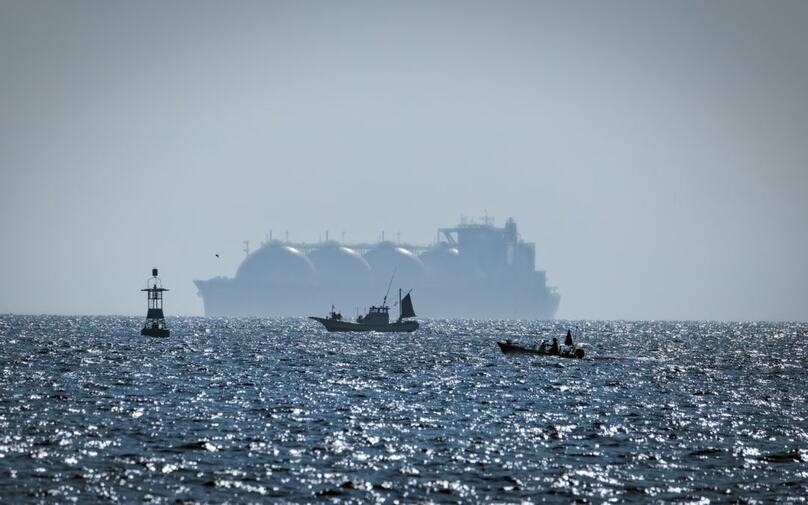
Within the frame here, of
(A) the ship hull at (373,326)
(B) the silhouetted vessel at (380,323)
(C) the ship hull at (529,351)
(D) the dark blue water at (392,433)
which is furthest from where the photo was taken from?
(A) the ship hull at (373,326)

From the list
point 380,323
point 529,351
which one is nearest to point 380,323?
point 380,323

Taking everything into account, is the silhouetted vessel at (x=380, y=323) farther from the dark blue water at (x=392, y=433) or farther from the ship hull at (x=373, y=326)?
the dark blue water at (x=392, y=433)

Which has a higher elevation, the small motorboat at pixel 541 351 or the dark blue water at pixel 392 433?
the small motorboat at pixel 541 351

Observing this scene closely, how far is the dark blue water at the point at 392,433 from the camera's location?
3416cm

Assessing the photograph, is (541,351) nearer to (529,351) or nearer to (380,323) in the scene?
(529,351)

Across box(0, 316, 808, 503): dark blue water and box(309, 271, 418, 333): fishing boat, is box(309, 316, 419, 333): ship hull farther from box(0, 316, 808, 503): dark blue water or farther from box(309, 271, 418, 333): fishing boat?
box(0, 316, 808, 503): dark blue water

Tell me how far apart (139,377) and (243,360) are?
22.0 meters

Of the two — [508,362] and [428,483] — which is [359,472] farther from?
[508,362]

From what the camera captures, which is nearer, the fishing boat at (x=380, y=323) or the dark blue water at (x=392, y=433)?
the dark blue water at (x=392, y=433)

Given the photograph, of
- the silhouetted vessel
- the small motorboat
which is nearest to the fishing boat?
the silhouetted vessel

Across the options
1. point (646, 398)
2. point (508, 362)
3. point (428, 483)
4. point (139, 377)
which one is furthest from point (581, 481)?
point (508, 362)

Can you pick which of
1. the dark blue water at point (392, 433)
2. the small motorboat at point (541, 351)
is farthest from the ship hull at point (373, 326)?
the dark blue water at point (392, 433)

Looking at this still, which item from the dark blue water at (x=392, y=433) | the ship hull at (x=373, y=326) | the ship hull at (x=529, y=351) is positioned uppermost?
the ship hull at (x=373, y=326)

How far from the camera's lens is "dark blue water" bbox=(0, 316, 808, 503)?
112 feet
